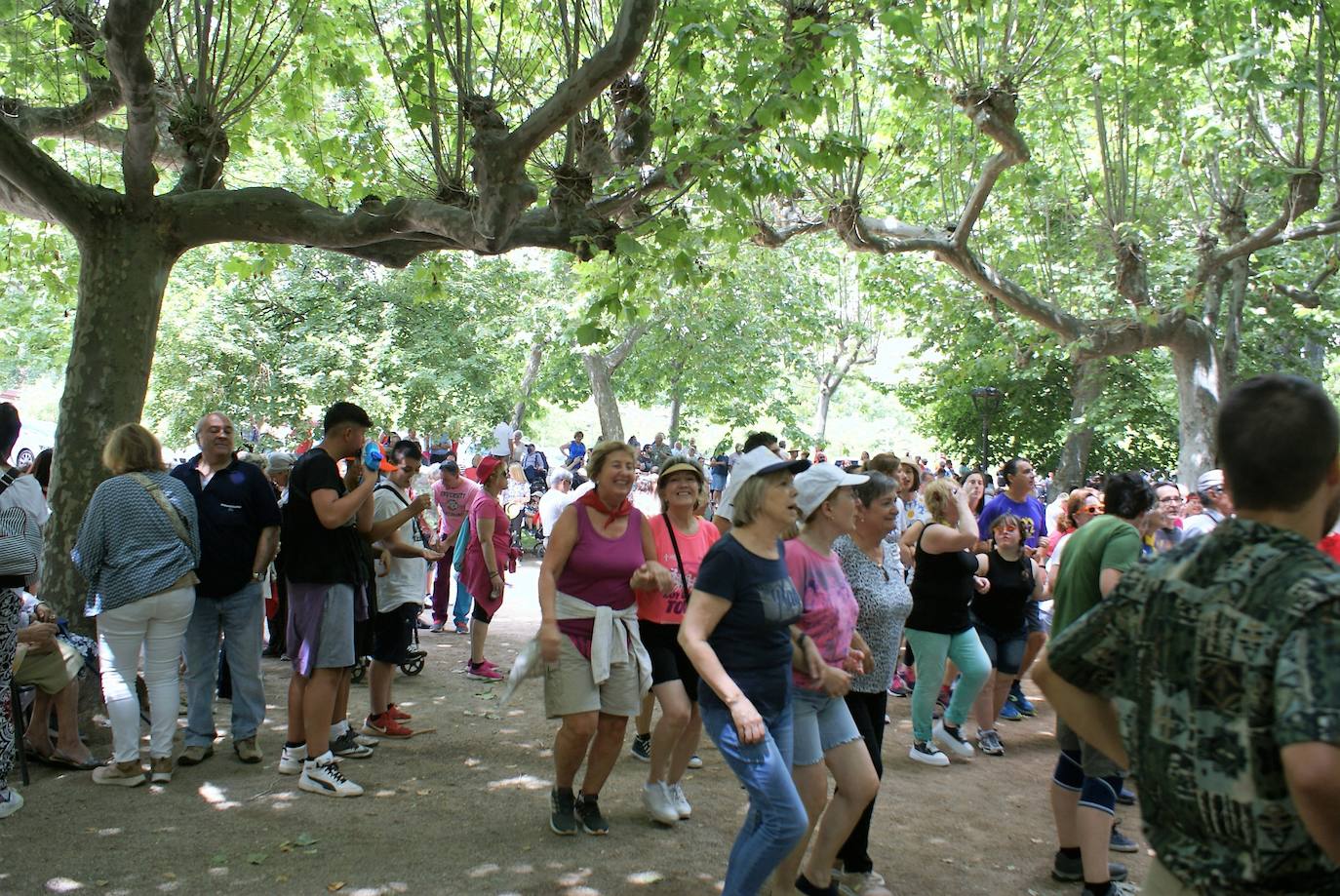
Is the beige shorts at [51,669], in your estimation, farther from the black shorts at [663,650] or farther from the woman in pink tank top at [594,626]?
the black shorts at [663,650]

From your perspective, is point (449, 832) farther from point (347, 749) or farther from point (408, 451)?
point (408, 451)

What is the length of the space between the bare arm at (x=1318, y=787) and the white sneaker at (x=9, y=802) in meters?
5.59

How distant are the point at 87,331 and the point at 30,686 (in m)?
2.15

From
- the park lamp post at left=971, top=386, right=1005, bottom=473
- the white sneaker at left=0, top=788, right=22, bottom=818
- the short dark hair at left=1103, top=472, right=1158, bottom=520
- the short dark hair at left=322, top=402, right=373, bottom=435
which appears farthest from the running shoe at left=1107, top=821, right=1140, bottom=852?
the park lamp post at left=971, top=386, right=1005, bottom=473

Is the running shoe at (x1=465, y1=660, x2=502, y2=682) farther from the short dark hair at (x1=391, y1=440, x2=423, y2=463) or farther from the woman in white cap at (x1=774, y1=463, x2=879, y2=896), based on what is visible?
the woman in white cap at (x1=774, y1=463, x2=879, y2=896)

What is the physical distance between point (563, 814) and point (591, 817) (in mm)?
160

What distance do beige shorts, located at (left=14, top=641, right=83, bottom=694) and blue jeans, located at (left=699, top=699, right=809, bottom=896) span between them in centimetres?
407

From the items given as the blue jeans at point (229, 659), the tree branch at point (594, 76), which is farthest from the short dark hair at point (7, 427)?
the tree branch at point (594, 76)

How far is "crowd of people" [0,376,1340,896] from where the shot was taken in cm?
182

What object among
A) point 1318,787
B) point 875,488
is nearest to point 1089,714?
point 1318,787

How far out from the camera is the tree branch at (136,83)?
6199 millimetres

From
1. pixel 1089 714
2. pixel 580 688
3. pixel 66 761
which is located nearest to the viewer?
pixel 1089 714

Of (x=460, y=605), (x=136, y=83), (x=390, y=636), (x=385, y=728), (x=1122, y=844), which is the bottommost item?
(x=1122, y=844)

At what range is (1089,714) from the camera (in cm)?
216
